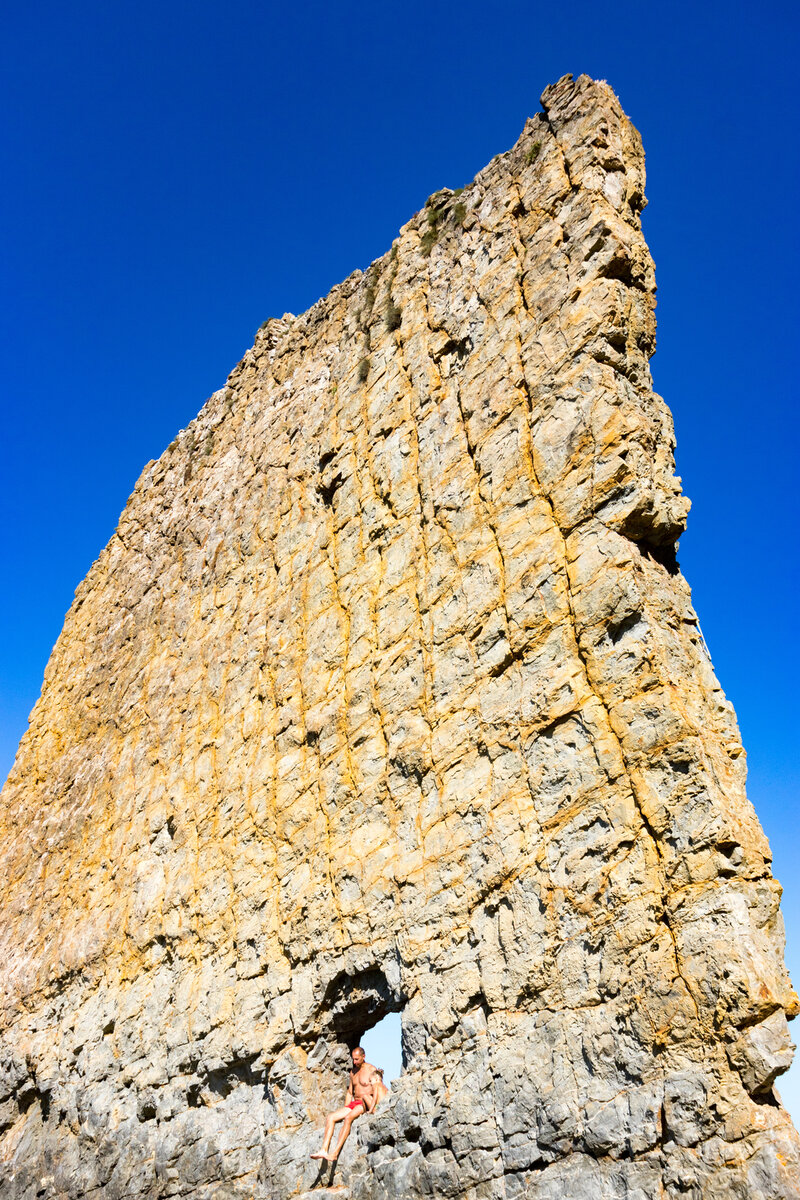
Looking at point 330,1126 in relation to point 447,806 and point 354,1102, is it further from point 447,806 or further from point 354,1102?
point 447,806

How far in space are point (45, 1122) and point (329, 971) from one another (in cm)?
507

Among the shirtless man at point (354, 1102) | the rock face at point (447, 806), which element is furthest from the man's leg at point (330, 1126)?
the rock face at point (447, 806)

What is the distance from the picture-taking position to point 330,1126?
18.6ft

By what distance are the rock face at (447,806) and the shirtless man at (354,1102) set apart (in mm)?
125

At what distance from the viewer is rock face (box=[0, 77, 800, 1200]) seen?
4344 mm

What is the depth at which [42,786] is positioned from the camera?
12.6m

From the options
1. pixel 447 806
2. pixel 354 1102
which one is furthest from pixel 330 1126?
pixel 447 806

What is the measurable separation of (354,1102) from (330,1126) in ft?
0.72

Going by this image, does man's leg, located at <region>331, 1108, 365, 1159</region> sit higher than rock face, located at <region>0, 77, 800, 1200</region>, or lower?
lower

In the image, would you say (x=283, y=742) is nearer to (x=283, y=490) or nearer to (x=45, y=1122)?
(x=283, y=490)

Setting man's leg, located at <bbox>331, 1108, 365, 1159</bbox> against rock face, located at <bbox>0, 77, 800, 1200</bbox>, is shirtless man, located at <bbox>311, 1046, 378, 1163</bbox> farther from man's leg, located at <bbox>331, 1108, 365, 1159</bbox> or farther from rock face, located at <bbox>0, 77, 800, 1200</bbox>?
rock face, located at <bbox>0, 77, 800, 1200</bbox>

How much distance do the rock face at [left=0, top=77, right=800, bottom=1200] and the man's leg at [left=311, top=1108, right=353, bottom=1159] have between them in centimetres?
12

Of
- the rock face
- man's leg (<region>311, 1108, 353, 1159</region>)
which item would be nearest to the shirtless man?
man's leg (<region>311, 1108, 353, 1159</region>)

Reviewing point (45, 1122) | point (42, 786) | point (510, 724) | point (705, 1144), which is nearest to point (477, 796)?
point (510, 724)
